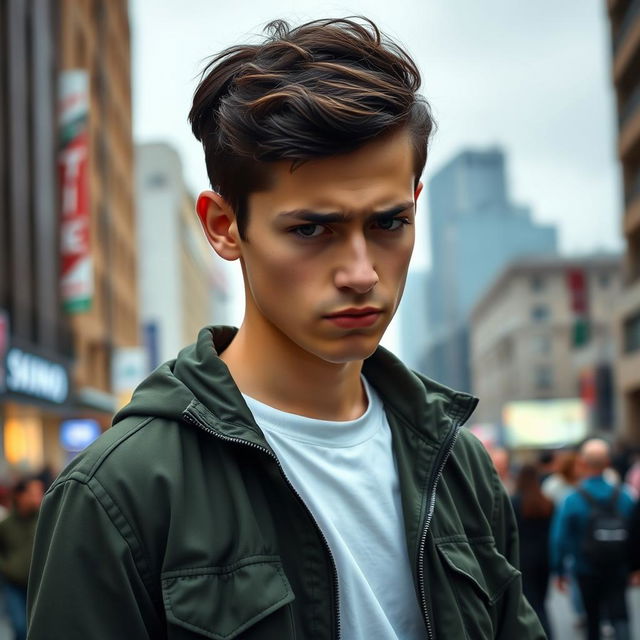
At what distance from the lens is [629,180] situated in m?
47.7

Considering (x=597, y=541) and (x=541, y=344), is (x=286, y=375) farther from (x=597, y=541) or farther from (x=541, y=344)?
(x=541, y=344)

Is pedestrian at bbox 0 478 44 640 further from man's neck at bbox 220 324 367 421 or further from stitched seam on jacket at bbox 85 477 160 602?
stitched seam on jacket at bbox 85 477 160 602

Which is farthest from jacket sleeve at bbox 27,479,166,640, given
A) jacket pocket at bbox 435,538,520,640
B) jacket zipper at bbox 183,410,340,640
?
jacket pocket at bbox 435,538,520,640

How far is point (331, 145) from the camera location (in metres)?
1.80

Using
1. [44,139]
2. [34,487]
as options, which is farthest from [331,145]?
[44,139]

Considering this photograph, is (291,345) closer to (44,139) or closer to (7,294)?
(7,294)

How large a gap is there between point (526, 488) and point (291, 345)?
8165 millimetres

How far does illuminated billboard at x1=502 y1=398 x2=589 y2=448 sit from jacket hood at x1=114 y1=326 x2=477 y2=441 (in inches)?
2464

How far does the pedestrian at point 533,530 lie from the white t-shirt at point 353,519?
25.2 feet

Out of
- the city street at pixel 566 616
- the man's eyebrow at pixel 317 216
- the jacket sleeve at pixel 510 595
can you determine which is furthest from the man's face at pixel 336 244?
the city street at pixel 566 616

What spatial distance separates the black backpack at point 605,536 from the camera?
9.09m

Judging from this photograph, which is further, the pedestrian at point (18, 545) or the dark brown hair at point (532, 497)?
the dark brown hair at point (532, 497)

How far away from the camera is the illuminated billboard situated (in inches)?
2515

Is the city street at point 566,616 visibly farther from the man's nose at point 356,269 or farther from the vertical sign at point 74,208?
the vertical sign at point 74,208
